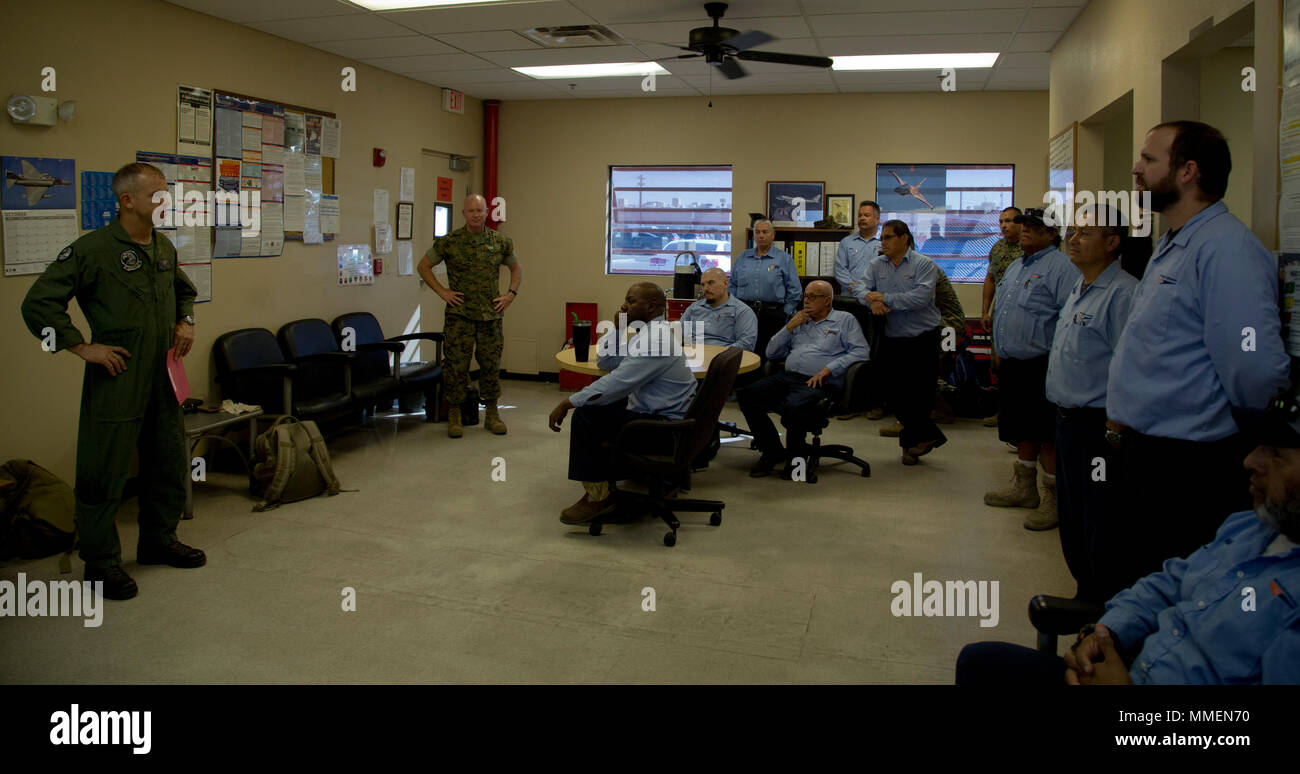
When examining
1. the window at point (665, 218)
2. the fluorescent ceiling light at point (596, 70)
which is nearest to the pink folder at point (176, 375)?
the fluorescent ceiling light at point (596, 70)

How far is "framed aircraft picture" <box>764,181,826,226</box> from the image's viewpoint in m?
8.76

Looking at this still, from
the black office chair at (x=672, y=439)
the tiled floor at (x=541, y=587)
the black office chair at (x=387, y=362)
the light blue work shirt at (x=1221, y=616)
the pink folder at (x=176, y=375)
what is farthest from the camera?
the black office chair at (x=387, y=362)

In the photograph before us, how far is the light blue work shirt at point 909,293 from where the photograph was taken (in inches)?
236

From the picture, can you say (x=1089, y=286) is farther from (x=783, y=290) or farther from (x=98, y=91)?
(x=98, y=91)

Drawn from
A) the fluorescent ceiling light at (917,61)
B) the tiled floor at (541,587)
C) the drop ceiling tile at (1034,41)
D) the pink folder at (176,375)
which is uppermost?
the fluorescent ceiling light at (917,61)

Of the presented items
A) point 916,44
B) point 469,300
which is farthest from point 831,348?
point 469,300

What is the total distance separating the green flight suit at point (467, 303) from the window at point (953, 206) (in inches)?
153

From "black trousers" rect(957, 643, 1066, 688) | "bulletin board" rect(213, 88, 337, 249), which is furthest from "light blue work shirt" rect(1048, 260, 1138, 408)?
"bulletin board" rect(213, 88, 337, 249)

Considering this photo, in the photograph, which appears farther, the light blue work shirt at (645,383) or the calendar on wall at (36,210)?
the calendar on wall at (36,210)

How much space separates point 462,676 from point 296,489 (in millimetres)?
2504

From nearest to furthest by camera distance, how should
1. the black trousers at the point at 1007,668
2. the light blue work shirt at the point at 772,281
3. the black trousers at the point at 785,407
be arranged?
the black trousers at the point at 1007,668, the black trousers at the point at 785,407, the light blue work shirt at the point at 772,281

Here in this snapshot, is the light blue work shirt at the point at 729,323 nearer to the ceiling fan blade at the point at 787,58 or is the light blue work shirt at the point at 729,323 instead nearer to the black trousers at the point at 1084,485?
the ceiling fan blade at the point at 787,58
